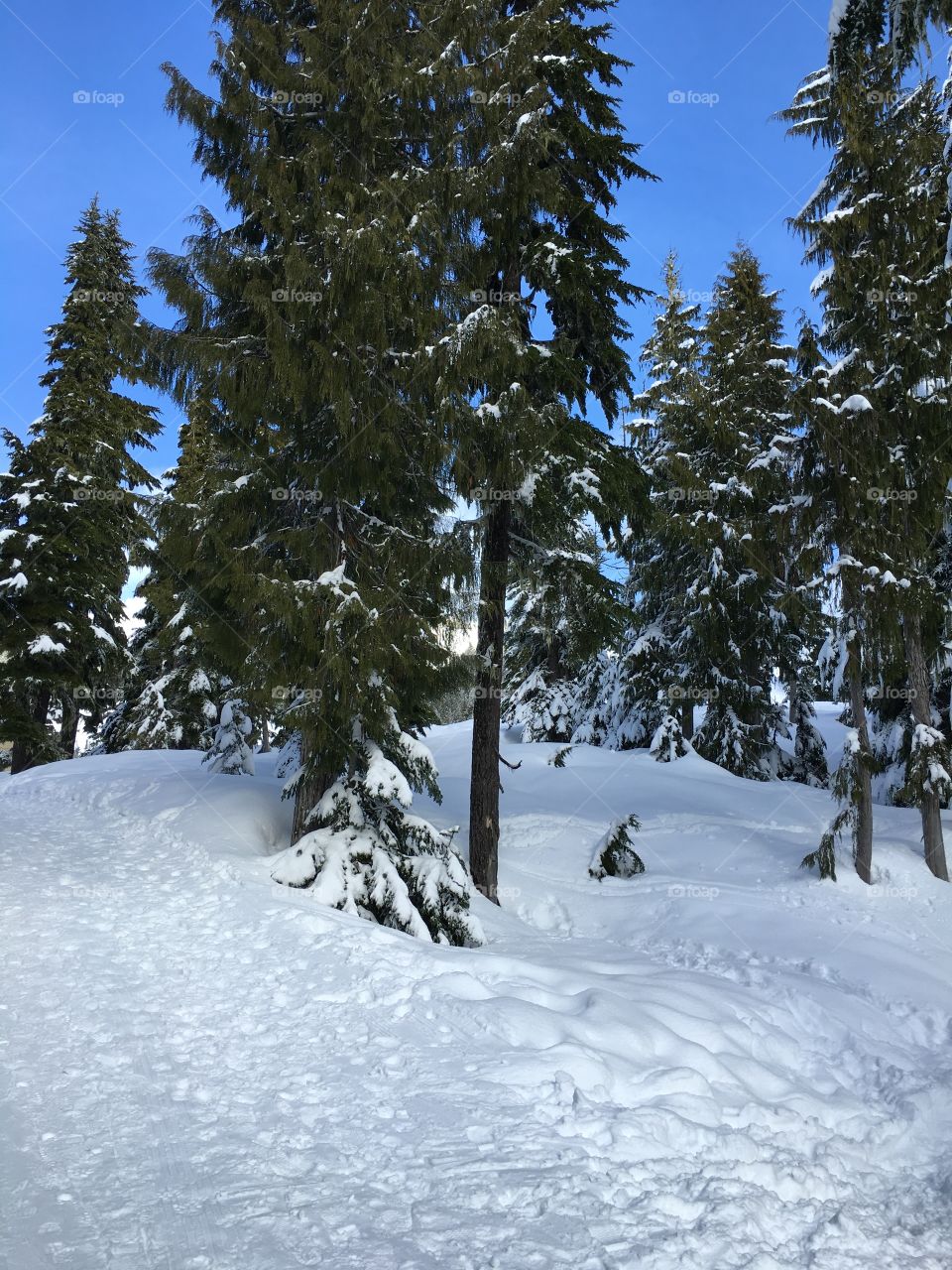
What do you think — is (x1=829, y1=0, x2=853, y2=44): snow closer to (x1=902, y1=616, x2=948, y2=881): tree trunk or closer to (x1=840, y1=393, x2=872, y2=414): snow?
(x1=840, y1=393, x2=872, y2=414): snow

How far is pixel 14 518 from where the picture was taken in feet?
61.3

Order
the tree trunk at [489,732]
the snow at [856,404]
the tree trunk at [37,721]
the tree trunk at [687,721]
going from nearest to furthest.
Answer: the tree trunk at [489,732] < the snow at [856,404] < the tree trunk at [37,721] < the tree trunk at [687,721]

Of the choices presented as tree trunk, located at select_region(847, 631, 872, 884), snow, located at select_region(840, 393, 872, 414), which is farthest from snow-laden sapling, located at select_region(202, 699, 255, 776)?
snow, located at select_region(840, 393, 872, 414)

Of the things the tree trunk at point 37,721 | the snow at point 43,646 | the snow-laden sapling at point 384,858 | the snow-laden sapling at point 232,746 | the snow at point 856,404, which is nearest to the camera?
the snow-laden sapling at point 384,858

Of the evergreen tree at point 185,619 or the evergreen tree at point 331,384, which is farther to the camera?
the evergreen tree at point 185,619

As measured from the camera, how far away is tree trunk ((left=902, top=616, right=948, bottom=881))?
40.6 ft

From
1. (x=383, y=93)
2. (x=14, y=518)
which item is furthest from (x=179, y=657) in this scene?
(x=383, y=93)

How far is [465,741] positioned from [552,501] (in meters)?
13.5

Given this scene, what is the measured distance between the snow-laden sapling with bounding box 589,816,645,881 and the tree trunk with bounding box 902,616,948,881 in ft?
15.0

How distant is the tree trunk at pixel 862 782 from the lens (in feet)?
39.4

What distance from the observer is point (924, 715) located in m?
12.6

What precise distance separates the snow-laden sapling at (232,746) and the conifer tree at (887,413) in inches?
477

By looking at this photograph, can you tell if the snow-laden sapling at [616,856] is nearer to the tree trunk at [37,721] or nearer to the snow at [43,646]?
the snow at [43,646]

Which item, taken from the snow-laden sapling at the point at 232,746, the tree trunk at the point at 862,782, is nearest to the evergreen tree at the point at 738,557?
the tree trunk at the point at 862,782
